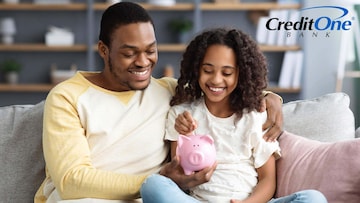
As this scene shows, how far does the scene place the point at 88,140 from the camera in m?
1.92

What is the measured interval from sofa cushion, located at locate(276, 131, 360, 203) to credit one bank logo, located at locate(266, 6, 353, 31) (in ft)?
10.1

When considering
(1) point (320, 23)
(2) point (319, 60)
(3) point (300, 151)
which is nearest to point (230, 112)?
(3) point (300, 151)

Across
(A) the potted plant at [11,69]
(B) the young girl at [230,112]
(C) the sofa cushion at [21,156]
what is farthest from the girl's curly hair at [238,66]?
(A) the potted plant at [11,69]

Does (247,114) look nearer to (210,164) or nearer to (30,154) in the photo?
(210,164)

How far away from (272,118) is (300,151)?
0.14 metres

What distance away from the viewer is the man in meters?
1.81

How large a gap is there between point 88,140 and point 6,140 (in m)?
0.36

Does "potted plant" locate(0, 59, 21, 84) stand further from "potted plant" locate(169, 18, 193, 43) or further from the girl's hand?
the girl's hand

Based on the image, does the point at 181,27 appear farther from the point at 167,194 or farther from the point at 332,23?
the point at 167,194

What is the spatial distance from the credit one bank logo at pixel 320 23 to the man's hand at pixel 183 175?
336cm

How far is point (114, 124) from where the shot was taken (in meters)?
1.94

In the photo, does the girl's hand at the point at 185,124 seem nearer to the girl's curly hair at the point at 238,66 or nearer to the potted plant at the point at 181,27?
the girl's curly hair at the point at 238,66

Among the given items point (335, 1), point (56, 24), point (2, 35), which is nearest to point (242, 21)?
point (335, 1)

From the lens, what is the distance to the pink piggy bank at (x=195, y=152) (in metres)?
1.77
